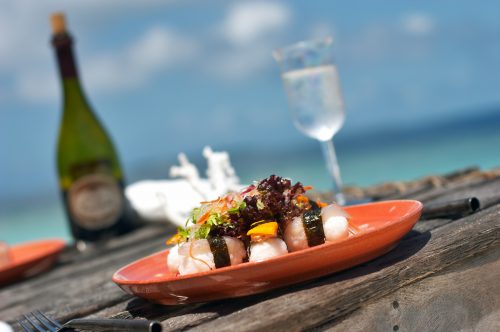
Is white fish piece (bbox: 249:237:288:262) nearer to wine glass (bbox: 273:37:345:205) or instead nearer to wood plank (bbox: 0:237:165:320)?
wood plank (bbox: 0:237:165:320)

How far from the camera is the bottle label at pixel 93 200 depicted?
3318 millimetres

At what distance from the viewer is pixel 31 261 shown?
2.63 meters

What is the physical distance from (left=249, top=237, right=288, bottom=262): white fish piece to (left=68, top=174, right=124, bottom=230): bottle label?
6.86 ft

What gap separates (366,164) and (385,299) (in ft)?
70.3

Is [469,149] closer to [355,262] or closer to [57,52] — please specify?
[57,52]

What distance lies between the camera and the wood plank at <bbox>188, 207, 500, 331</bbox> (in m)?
1.24

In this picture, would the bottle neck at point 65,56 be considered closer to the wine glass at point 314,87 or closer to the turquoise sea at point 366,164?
the wine glass at point 314,87

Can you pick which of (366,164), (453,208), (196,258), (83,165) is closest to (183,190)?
(83,165)

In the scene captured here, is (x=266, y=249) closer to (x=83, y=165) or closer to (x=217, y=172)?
(x=217, y=172)

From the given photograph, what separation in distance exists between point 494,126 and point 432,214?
2466cm

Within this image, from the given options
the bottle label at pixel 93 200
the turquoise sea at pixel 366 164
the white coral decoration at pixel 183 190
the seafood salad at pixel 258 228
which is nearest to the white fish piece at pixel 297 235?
the seafood salad at pixel 258 228

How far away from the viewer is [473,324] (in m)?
1.58

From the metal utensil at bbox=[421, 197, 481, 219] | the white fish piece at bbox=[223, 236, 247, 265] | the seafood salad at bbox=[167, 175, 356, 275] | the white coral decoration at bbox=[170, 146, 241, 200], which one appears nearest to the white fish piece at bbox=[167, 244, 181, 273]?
the seafood salad at bbox=[167, 175, 356, 275]

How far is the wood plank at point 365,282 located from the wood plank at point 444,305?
23 millimetres
